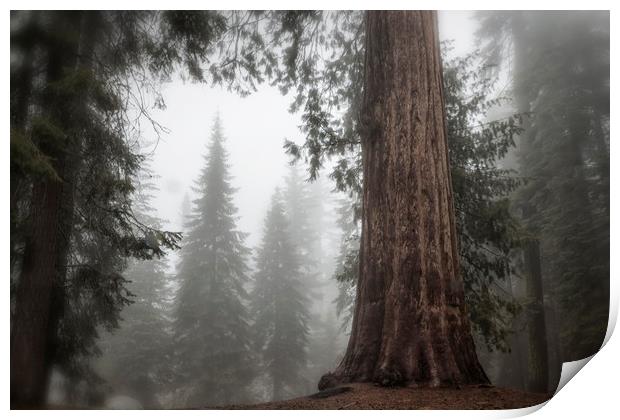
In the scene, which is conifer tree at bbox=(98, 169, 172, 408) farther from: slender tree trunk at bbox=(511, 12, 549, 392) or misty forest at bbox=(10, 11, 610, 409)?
slender tree trunk at bbox=(511, 12, 549, 392)

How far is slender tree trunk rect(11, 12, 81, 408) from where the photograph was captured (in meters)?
4.38

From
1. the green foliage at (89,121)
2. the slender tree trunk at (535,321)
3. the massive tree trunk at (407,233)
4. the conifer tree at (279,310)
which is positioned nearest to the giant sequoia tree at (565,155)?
the slender tree trunk at (535,321)

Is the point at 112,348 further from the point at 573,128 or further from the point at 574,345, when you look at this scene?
the point at 573,128

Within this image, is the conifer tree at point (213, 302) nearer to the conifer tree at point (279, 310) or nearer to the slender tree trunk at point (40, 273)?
the conifer tree at point (279, 310)

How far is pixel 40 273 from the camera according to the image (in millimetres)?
4559

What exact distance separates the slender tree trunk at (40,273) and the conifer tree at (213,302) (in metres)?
7.31

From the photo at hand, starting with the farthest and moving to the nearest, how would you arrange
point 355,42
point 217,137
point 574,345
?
point 217,137
point 574,345
point 355,42

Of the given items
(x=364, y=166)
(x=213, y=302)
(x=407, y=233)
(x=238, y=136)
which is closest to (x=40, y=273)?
(x=364, y=166)

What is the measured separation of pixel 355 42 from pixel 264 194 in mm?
11258

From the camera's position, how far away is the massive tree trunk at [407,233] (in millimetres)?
3174

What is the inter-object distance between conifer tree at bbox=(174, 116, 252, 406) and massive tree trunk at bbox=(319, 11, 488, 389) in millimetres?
8940

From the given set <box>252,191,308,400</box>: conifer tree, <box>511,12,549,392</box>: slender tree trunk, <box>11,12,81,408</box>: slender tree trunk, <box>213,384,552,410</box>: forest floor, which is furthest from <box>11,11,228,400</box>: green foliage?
<box>252,191,308,400</box>: conifer tree

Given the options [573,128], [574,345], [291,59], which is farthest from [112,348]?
[573,128]
